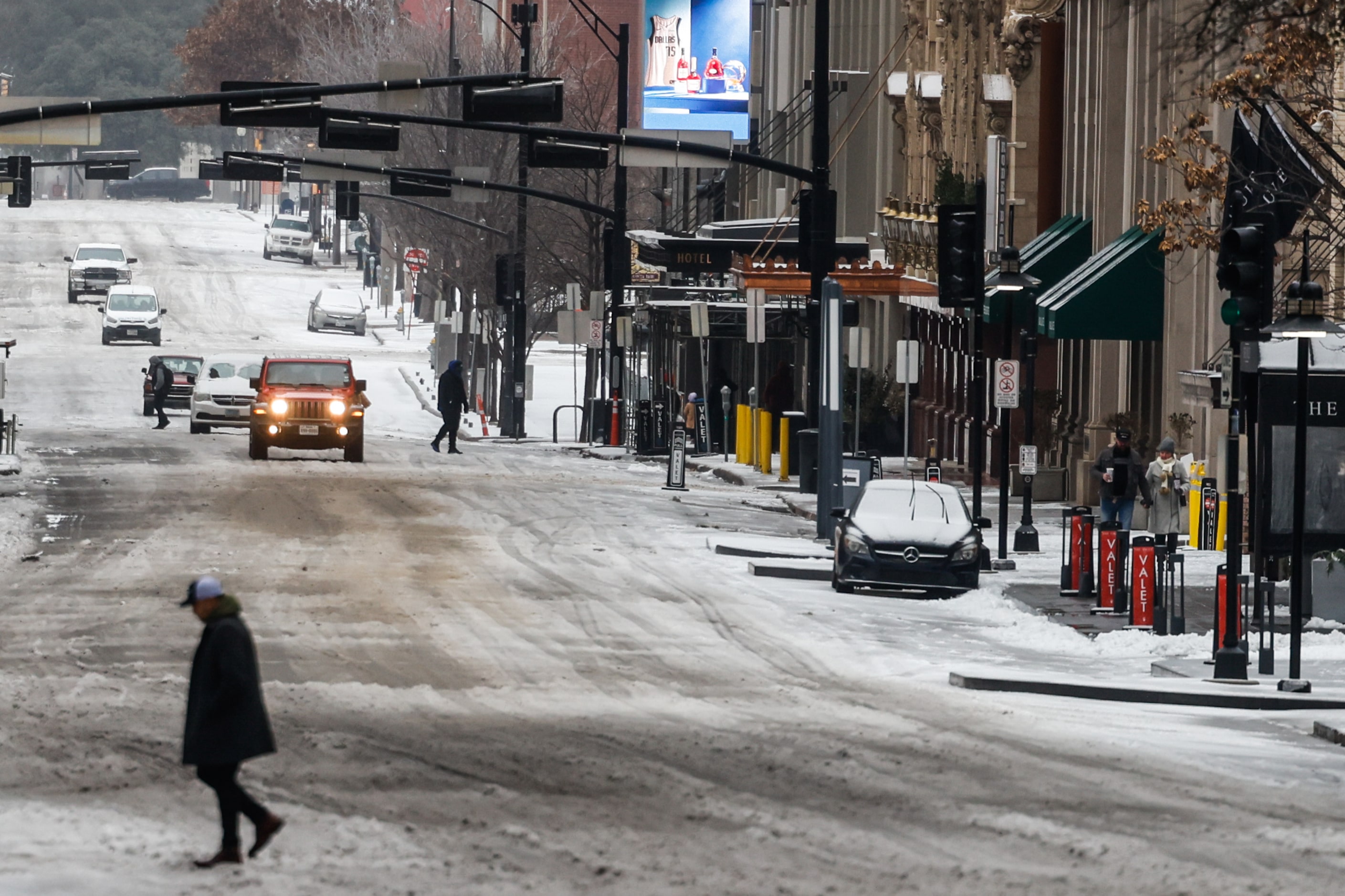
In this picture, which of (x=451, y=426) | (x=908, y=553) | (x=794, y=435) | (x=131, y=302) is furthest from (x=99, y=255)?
(x=908, y=553)

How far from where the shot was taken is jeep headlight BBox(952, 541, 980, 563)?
23797mm

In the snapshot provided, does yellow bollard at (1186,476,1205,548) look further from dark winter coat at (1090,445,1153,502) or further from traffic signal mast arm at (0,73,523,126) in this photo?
traffic signal mast arm at (0,73,523,126)

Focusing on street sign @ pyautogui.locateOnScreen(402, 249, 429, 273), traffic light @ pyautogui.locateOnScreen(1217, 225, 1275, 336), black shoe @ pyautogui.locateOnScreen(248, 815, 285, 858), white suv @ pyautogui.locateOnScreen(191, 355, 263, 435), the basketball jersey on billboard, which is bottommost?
black shoe @ pyautogui.locateOnScreen(248, 815, 285, 858)

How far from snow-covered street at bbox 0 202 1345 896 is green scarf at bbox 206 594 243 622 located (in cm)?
115

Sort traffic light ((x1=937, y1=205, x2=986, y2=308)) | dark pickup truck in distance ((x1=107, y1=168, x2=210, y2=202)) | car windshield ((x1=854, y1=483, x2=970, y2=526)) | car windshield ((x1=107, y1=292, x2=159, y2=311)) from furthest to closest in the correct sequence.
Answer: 1. dark pickup truck in distance ((x1=107, y1=168, x2=210, y2=202))
2. car windshield ((x1=107, y1=292, x2=159, y2=311))
3. traffic light ((x1=937, y1=205, x2=986, y2=308))
4. car windshield ((x1=854, y1=483, x2=970, y2=526))

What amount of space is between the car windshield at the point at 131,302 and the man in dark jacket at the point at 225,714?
7206cm

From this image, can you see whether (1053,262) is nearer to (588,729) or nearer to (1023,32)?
(1023,32)

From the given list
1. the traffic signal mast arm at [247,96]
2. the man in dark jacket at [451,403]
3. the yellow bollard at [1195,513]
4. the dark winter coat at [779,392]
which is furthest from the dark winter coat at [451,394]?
the yellow bollard at [1195,513]

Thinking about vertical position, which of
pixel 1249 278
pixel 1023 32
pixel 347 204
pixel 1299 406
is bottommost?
pixel 1299 406

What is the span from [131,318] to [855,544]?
60360 mm

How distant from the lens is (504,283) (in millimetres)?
56219

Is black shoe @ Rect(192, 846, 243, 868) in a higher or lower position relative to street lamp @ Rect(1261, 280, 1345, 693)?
lower

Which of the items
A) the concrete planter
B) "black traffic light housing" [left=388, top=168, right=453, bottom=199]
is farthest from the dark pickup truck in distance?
the concrete planter

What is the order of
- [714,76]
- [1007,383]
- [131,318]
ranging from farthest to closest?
[131,318] < [714,76] < [1007,383]
